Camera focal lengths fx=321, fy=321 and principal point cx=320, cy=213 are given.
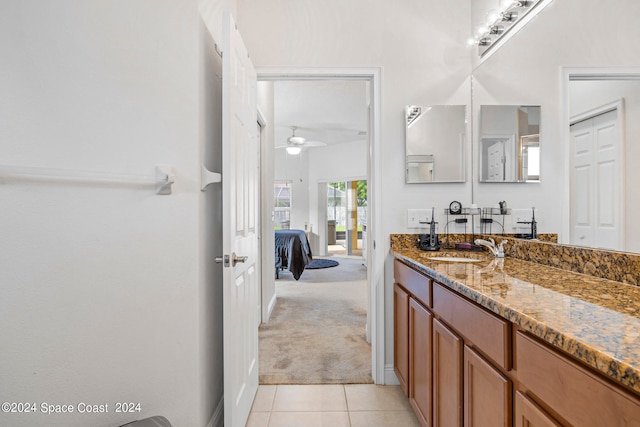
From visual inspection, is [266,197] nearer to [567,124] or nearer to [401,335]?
[401,335]

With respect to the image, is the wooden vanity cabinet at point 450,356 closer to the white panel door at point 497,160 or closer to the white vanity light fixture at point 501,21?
the white panel door at point 497,160

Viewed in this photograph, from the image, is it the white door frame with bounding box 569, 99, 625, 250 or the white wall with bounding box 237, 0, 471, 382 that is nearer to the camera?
the white door frame with bounding box 569, 99, 625, 250

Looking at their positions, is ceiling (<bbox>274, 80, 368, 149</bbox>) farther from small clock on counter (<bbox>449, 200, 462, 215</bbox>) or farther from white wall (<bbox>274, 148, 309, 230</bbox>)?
small clock on counter (<bbox>449, 200, 462, 215</bbox>)

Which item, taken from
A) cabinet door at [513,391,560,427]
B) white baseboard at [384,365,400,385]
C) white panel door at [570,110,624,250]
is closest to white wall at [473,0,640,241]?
white panel door at [570,110,624,250]

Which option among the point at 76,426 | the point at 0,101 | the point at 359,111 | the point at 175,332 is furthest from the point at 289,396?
the point at 359,111

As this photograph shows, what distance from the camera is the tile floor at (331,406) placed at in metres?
1.77

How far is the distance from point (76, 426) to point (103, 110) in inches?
46.8

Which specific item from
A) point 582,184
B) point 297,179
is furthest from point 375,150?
point 297,179

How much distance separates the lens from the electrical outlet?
7.14 feet

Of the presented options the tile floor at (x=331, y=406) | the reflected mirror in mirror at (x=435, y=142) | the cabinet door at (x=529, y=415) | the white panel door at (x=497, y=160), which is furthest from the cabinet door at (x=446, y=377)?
the white panel door at (x=497, y=160)

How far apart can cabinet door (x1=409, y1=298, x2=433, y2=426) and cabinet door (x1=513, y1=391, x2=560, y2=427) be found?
0.63 m

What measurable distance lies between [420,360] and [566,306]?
89 centimetres

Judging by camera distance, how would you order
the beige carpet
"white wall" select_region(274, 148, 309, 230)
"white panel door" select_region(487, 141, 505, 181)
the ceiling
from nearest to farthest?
"white panel door" select_region(487, 141, 505, 181)
the beige carpet
the ceiling
"white wall" select_region(274, 148, 309, 230)

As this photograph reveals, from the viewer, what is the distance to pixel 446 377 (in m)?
1.27
